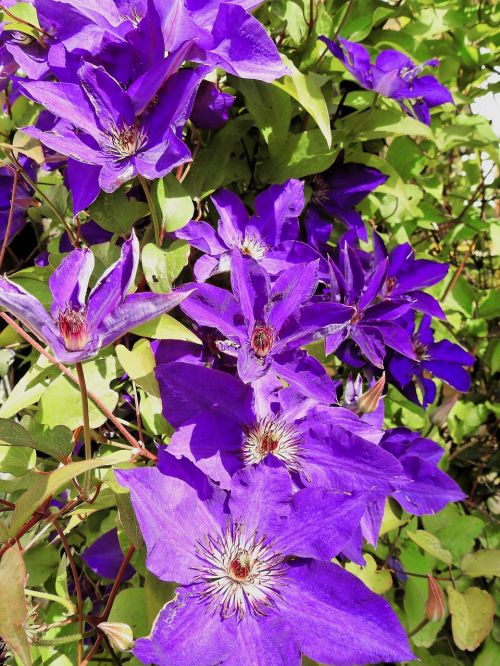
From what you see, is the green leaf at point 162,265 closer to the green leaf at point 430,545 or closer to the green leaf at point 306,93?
the green leaf at point 306,93

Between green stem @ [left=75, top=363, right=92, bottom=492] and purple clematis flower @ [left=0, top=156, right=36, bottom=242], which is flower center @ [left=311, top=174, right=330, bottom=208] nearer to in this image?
purple clematis flower @ [left=0, top=156, right=36, bottom=242]

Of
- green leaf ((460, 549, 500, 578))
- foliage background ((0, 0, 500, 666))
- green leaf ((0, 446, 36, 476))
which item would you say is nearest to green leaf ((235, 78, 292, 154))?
foliage background ((0, 0, 500, 666))

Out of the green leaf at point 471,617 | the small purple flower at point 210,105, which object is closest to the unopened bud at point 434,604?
the green leaf at point 471,617

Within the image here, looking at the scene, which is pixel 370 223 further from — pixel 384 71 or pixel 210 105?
pixel 210 105

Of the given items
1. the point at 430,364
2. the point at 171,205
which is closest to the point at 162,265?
the point at 171,205

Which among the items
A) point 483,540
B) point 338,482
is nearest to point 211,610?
point 338,482

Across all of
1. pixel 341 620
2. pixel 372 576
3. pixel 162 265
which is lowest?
pixel 372 576
